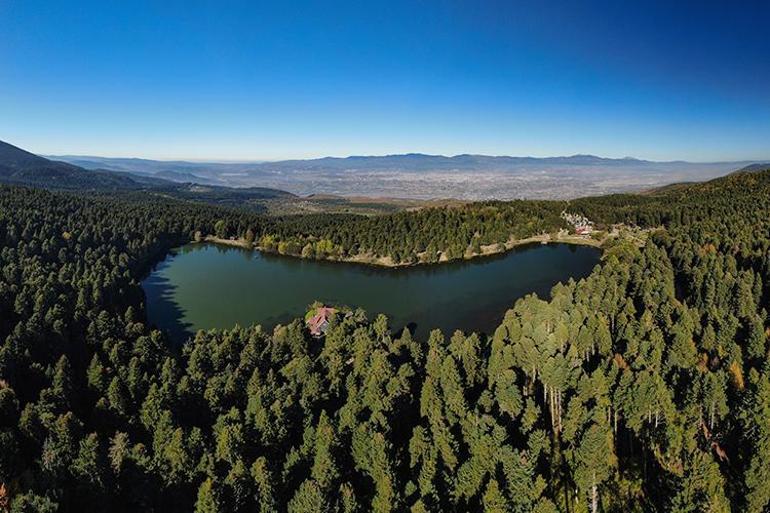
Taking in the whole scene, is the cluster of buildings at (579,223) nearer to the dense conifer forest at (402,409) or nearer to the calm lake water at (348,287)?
the calm lake water at (348,287)

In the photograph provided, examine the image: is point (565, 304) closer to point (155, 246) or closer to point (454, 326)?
point (454, 326)

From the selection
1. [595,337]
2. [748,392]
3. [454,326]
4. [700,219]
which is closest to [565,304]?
[595,337]

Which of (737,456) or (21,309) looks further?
(21,309)

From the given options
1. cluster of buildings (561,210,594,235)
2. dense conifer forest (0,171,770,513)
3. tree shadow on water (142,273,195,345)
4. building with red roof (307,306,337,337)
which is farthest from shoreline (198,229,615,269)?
dense conifer forest (0,171,770,513)

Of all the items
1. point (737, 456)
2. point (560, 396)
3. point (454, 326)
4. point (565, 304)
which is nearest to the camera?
point (737, 456)

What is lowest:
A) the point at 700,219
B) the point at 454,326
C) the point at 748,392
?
the point at 454,326

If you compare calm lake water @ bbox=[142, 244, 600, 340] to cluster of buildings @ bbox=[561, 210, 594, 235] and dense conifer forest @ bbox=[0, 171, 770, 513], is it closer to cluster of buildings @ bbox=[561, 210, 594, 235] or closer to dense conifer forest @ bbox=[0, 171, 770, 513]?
cluster of buildings @ bbox=[561, 210, 594, 235]
